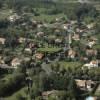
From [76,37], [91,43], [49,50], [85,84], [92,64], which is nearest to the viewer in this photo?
[85,84]

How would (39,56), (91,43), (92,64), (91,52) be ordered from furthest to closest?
(91,43)
(91,52)
(39,56)
(92,64)

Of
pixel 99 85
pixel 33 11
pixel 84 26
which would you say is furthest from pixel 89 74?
pixel 33 11

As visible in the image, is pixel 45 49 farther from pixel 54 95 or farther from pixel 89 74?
pixel 54 95

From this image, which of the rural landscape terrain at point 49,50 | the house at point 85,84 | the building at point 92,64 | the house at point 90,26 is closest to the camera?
the rural landscape terrain at point 49,50

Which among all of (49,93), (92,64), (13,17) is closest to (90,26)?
(13,17)

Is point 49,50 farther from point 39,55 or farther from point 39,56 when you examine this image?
point 39,56

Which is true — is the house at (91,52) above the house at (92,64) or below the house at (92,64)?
above

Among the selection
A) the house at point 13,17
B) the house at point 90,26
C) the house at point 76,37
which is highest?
the house at point 13,17

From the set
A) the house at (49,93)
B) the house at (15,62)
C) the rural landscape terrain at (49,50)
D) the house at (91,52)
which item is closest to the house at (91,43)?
the rural landscape terrain at (49,50)

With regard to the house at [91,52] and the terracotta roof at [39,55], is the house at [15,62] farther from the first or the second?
the house at [91,52]
